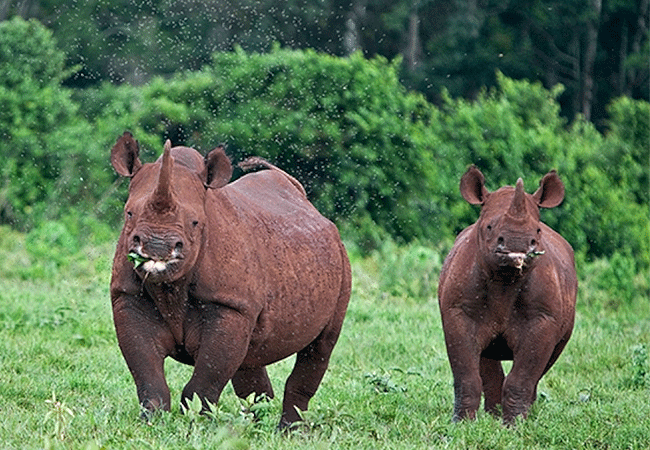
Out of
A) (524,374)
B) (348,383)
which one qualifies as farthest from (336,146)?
(524,374)

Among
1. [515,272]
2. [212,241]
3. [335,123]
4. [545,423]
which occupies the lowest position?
[335,123]

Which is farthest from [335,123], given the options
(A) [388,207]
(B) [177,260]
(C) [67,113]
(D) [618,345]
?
(B) [177,260]

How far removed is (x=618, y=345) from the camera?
476 inches

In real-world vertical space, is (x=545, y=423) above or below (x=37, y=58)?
above

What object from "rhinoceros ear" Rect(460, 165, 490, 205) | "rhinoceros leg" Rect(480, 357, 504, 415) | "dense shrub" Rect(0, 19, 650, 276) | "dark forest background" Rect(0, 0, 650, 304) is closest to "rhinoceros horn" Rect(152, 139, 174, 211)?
"rhinoceros ear" Rect(460, 165, 490, 205)

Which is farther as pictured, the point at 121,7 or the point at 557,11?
the point at 557,11

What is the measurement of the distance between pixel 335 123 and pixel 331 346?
516 inches

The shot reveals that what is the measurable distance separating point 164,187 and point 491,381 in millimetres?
3544

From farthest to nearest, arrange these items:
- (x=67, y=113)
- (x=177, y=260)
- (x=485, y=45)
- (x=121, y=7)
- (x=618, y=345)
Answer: (x=485, y=45) < (x=121, y=7) < (x=67, y=113) < (x=618, y=345) < (x=177, y=260)

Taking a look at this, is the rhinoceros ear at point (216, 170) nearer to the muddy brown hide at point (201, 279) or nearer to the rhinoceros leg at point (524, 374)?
the muddy brown hide at point (201, 279)

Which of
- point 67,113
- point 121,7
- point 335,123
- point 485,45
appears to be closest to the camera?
point 335,123

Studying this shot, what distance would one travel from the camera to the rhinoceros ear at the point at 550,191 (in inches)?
349

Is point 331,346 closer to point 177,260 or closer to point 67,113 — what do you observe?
point 177,260

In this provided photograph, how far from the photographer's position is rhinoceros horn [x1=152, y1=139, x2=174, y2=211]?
22.4 feet
